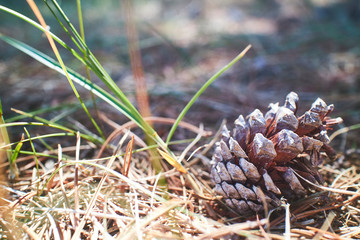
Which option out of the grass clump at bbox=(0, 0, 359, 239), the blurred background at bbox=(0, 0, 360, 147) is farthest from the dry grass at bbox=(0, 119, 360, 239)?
the blurred background at bbox=(0, 0, 360, 147)

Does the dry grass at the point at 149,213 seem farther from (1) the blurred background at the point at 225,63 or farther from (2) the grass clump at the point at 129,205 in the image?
(1) the blurred background at the point at 225,63

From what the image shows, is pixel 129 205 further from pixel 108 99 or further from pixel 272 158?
pixel 272 158

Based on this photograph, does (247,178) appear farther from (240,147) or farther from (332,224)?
(332,224)

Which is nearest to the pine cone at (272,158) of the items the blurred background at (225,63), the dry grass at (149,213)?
the dry grass at (149,213)

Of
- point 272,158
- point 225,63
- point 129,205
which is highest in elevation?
point 225,63

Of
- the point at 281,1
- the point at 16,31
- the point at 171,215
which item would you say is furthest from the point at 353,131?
the point at 16,31

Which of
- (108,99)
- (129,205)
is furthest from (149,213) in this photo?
(108,99)
